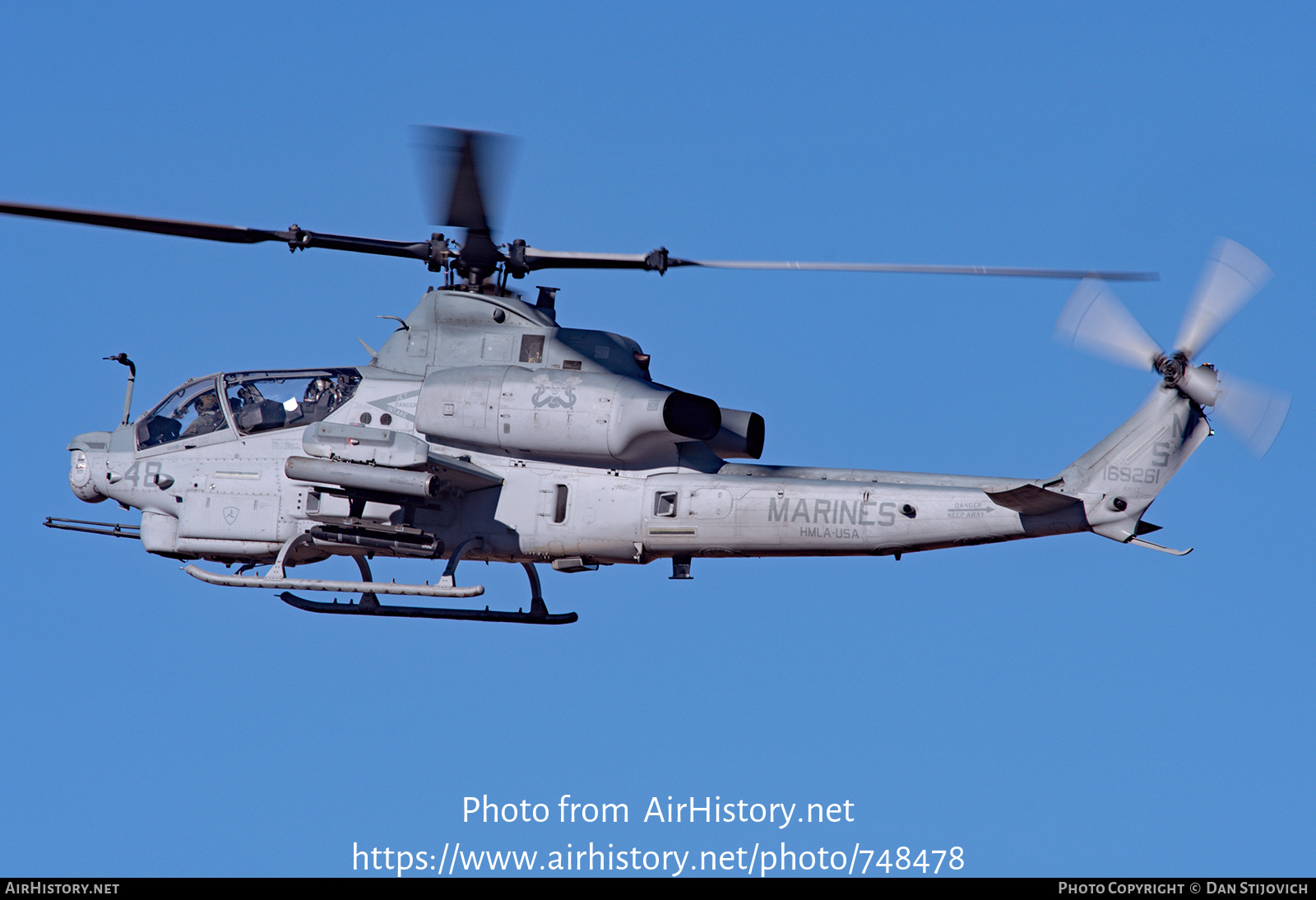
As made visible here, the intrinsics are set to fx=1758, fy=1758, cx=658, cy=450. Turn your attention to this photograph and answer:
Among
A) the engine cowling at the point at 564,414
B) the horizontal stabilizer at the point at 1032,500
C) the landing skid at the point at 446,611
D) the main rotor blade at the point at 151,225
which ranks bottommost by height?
the landing skid at the point at 446,611

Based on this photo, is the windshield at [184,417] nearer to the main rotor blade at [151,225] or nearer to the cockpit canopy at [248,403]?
the cockpit canopy at [248,403]

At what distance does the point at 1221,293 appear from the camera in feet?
54.7

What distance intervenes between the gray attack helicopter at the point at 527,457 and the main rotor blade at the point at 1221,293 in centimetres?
2

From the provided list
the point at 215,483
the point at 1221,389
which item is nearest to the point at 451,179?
the point at 215,483

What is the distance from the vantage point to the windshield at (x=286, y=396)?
19719 millimetres

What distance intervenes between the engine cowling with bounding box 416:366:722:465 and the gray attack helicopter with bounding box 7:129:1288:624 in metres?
0.02

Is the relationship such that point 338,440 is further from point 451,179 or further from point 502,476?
point 451,179

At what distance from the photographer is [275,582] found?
1889 cm

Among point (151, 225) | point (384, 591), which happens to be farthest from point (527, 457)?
point (151, 225)

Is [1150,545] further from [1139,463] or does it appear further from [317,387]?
[317,387]

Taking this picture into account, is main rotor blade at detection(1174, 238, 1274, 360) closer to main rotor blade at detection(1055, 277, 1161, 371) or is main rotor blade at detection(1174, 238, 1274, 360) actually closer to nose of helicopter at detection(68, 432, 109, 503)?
main rotor blade at detection(1055, 277, 1161, 371)

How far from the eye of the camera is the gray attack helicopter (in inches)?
667

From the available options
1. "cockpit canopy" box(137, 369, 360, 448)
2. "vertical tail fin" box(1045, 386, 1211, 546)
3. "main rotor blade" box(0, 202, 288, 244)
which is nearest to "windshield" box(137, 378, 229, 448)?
"cockpit canopy" box(137, 369, 360, 448)

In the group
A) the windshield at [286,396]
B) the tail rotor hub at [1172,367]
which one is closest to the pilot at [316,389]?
the windshield at [286,396]
